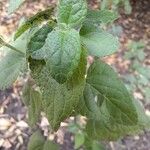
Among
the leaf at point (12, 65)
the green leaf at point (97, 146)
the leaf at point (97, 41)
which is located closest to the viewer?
the leaf at point (97, 41)

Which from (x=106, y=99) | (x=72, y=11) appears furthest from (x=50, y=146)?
(x=72, y=11)

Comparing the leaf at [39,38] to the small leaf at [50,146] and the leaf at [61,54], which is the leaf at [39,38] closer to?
the leaf at [61,54]

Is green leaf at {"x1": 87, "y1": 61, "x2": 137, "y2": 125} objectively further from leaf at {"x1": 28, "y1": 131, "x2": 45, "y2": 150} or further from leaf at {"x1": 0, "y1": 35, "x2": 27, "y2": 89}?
leaf at {"x1": 28, "y1": 131, "x2": 45, "y2": 150}

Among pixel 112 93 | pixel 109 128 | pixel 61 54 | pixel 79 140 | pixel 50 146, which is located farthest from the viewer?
pixel 79 140

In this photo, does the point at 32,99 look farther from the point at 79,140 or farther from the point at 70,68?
the point at 79,140

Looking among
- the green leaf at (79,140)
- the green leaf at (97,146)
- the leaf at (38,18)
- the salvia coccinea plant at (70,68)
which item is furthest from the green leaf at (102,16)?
the green leaf at (79,140)

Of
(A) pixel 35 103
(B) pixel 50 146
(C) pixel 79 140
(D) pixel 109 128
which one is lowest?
(C) pixel 79 140
